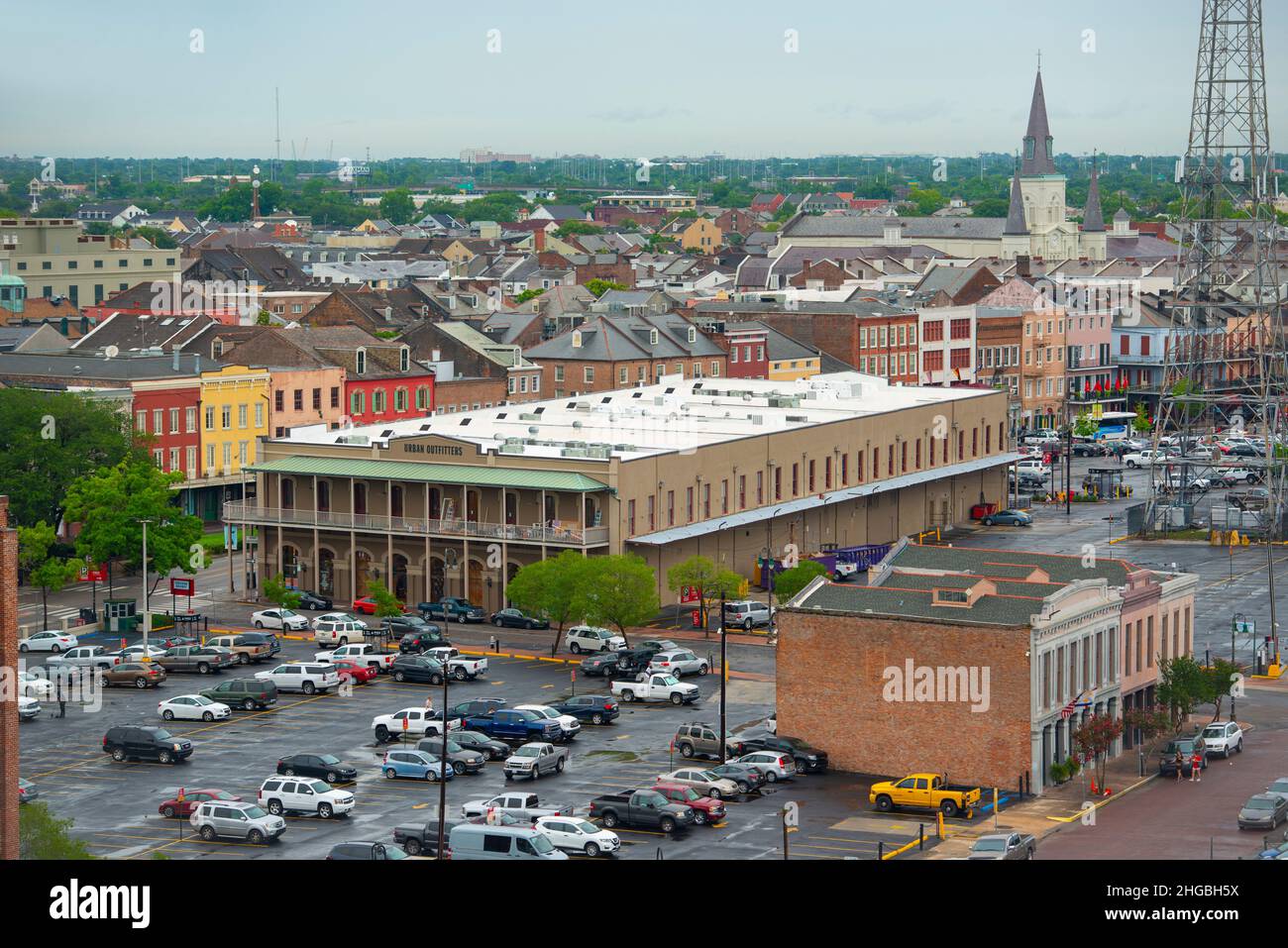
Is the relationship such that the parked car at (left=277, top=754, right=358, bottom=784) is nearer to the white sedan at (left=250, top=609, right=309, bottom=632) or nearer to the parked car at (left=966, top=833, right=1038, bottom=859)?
the parked car at (left=966, top=833, right=1038, bottom=859)

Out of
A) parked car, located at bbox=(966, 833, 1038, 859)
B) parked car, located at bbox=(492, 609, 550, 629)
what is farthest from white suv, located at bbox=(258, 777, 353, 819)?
parked car, located at bbox=(492, 609, 550, 629)

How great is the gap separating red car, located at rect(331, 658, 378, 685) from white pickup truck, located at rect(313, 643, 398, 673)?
0.27 m

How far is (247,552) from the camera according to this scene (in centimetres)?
8881

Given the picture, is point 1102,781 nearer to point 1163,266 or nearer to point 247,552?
point 247,552

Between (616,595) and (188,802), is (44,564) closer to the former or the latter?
(616,595)

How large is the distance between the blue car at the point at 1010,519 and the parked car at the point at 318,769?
60606 millimetres

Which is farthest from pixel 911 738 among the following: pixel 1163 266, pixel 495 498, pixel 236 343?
pixel 1163 266

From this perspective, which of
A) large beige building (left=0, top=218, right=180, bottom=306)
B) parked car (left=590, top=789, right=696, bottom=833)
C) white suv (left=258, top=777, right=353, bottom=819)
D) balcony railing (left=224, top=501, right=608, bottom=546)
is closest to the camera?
parked car (left=590, top=789, right=696, bottom=833)

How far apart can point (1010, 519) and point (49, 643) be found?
5301 cm

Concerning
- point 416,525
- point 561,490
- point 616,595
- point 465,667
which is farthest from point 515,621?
point 465,667

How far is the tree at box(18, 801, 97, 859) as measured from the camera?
3947 centimetres

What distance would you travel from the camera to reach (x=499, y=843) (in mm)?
46094

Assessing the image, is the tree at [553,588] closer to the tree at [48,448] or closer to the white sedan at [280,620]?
the white sedan at [280,620]
